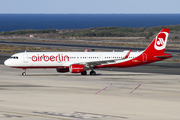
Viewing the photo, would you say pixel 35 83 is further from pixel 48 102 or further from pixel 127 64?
pixel 127 64

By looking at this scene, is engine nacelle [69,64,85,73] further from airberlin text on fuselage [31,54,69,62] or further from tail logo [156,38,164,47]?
tail logo [156,38,164,47]

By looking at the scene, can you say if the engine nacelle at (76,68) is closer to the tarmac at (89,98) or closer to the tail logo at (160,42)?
the tarmac at (89,98)

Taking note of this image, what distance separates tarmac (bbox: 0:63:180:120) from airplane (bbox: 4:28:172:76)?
4566 millimetres

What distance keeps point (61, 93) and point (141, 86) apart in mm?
11685

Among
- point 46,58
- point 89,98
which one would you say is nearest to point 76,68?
point 46,58

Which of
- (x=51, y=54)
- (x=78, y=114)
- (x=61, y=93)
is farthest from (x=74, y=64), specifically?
(x=78, y=114)

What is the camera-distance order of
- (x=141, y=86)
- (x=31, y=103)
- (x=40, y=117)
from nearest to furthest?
1. (x=40, y=117)
2. (x=31, y=103)
3. (x=141, y=86)

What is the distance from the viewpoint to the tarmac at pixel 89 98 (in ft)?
89.5

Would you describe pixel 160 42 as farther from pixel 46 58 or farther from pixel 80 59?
pixel 46 58

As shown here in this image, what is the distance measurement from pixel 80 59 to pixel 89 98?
20.5 m

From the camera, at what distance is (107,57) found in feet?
181

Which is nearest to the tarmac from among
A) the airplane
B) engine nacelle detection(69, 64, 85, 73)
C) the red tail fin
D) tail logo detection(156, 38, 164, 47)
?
engine nacelle detection(69, 64, 85, 73)

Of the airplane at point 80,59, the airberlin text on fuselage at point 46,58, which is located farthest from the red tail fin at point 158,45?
the airberlin text on fuselage at point 46,58

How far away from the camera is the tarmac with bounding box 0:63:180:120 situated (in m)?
27.3
